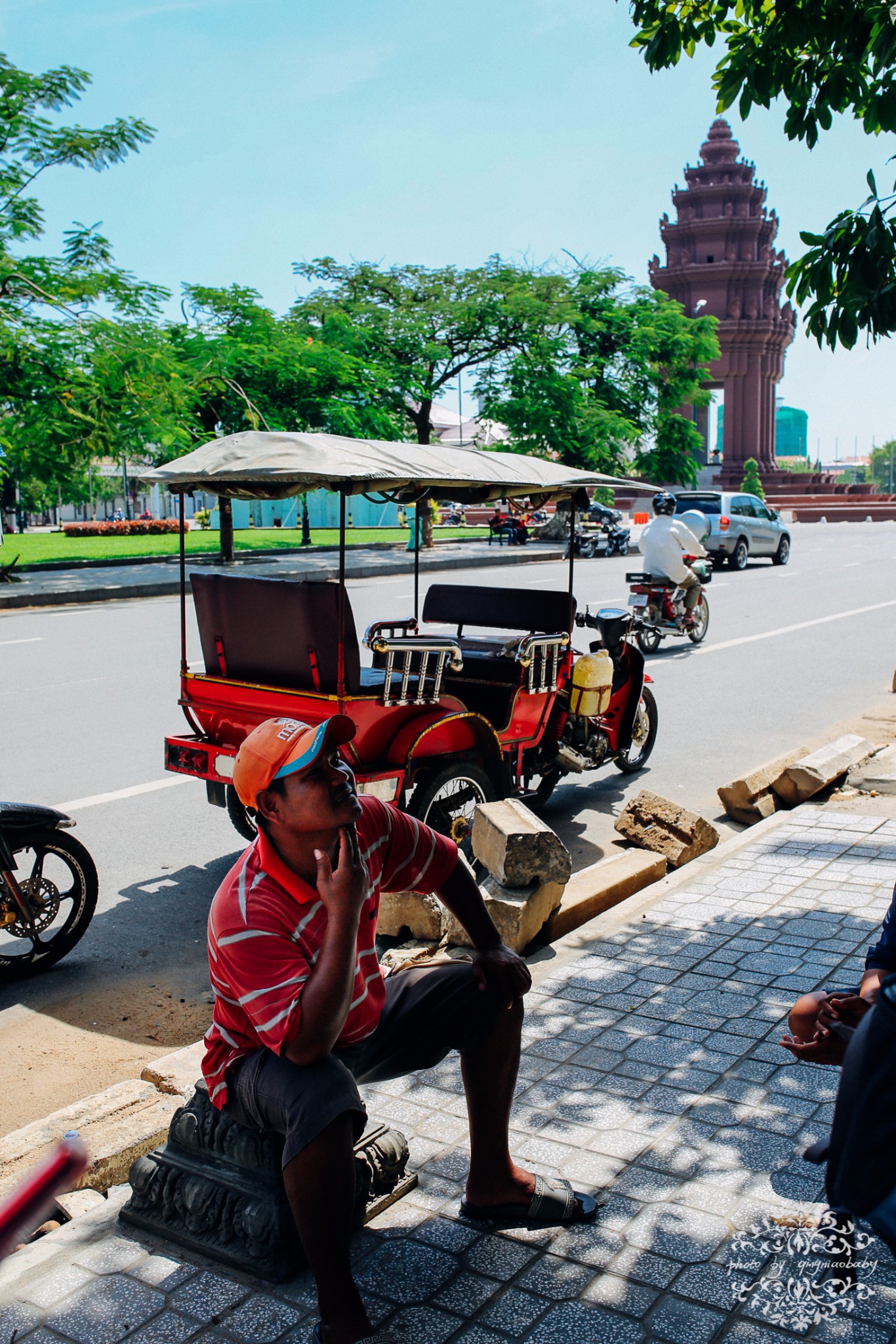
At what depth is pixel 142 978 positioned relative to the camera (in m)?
4.89

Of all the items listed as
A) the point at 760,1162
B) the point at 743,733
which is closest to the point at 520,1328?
the point at 760,1162

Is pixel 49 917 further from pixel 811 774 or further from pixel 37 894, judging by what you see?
pixel 811 774

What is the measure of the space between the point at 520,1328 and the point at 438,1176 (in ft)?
2.16

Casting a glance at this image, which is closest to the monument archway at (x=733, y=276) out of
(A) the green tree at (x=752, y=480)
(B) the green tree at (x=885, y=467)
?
(A) the green tree at (x=752, y=480)

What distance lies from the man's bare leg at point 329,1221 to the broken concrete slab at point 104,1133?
1.03m

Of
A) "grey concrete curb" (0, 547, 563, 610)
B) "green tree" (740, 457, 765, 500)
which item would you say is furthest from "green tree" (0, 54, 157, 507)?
"green tree" (740, 457, 765, 500)

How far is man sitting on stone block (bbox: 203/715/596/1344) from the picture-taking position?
Answer: 245 cm

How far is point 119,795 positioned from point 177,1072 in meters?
3.94

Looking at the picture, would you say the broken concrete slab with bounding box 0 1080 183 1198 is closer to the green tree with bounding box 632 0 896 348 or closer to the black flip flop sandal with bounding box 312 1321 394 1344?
the black flip flop sandal with bounding box 312 1321 394 1344

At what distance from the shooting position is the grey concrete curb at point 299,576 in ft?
65.3

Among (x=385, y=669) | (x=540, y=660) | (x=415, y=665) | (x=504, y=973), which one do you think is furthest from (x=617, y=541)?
(x=504, y=973)

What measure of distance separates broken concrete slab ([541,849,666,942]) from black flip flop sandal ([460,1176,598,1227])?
6.87 ft

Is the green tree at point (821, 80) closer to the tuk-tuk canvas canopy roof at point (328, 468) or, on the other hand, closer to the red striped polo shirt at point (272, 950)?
the tuk-tuk canvas canopy roof at point (328, 468)

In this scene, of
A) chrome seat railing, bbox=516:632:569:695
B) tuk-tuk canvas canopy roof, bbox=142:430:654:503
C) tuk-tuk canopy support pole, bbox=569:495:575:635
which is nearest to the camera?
tuk-tuk canvas canopy roof, bbox=142:430:654:503
